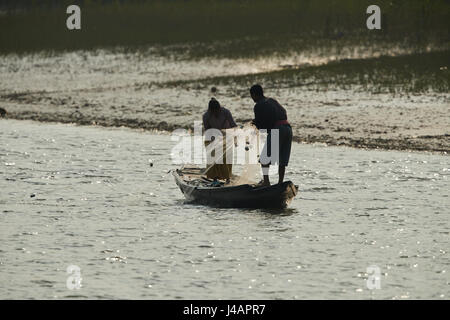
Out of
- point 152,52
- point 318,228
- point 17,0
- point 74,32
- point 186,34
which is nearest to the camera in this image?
point 318,228

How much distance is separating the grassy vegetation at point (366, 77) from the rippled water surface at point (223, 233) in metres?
10.8

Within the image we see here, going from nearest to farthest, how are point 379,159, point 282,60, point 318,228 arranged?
point 318,228 → point 379,159 → point 282,60

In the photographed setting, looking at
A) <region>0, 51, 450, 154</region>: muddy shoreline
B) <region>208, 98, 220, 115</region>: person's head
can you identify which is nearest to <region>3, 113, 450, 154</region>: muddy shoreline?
<region>0, 51, 450, 154</region>: muddy shoreline

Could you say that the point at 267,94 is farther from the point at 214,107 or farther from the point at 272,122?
the point at 272,122

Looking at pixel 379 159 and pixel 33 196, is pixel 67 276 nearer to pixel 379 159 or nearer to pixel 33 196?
pixel 33 196

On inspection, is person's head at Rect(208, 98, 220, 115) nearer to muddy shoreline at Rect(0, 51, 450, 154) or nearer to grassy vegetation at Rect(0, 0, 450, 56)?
muddy shoreline at Rect(0, 51, 450, 154)

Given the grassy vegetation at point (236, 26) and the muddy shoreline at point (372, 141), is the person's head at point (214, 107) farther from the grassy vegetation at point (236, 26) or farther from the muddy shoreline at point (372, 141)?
the grassy vegetation at point (236, 26)

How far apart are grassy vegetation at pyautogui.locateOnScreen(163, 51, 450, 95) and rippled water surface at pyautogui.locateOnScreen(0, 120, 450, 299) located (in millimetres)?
10840

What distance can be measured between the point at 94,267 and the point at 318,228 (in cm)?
403

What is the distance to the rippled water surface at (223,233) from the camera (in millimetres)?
12523

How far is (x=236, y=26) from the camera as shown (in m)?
61.6

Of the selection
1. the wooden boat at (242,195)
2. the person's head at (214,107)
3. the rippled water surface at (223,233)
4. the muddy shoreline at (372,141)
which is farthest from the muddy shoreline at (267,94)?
the person's head at (214,107)

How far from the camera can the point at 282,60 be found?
44.8m

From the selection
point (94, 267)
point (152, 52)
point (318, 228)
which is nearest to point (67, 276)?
point (94, 267)
